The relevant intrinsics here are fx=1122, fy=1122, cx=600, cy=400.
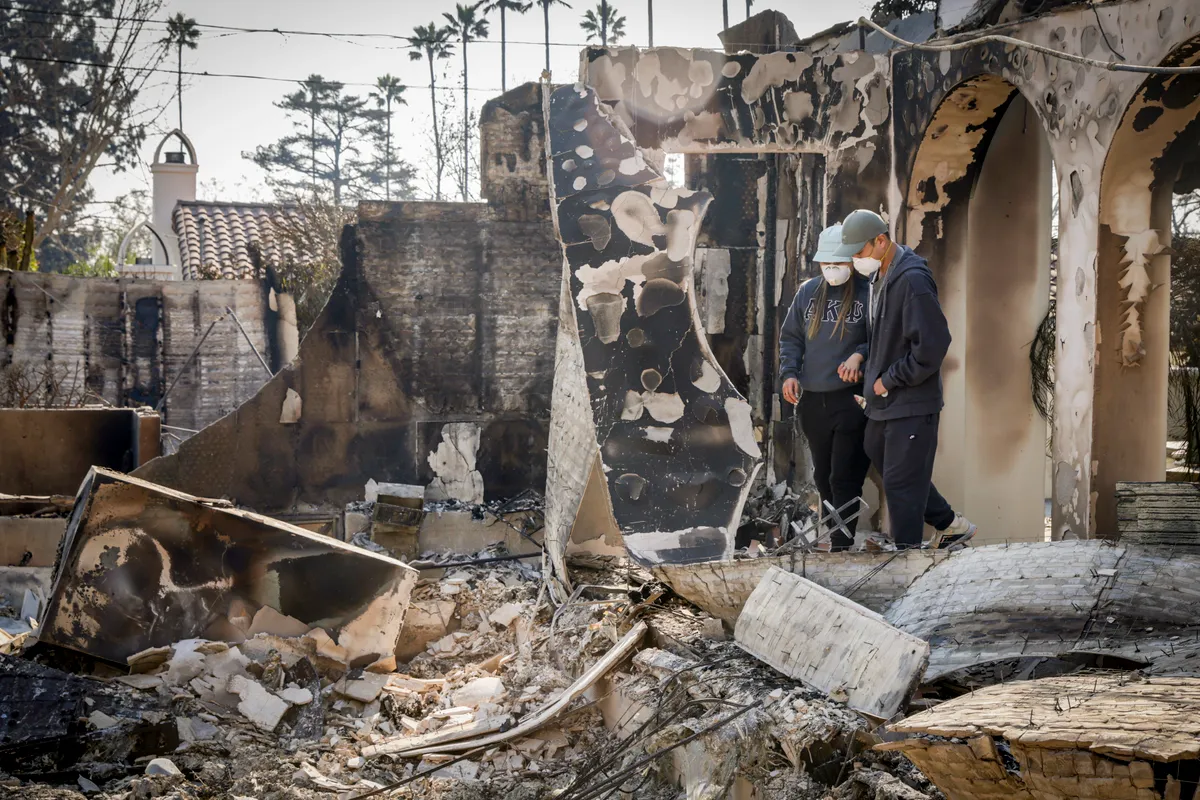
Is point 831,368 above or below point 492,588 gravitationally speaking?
above

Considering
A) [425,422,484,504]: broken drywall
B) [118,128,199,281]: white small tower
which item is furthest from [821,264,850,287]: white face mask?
[118,128,199,281]: white small tower

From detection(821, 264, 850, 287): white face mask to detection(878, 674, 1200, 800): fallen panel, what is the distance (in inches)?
116

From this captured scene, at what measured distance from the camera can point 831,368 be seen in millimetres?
5602

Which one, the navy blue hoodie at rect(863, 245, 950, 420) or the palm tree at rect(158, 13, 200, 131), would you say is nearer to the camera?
the navy blue hoodie at rect(863, 245, 950, 420)

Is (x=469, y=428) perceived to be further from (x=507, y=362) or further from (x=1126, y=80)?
(x=1126, y=80)

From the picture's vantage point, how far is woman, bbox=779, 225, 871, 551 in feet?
18.2

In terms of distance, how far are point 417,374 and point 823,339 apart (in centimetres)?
422

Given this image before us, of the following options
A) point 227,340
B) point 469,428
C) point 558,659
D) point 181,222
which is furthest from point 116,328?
point 558,659

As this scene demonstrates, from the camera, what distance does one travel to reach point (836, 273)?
5543 mm

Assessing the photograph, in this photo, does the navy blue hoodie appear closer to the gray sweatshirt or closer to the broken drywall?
the gray sweatshirt

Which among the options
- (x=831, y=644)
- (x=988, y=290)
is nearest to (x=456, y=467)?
(x=988, y=290)

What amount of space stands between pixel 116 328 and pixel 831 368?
11371 mm

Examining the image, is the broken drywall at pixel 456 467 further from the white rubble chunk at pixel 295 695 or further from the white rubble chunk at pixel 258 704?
the white rubble chunk at pixel 258 704

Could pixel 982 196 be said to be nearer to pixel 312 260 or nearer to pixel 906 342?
pixel 906 342
